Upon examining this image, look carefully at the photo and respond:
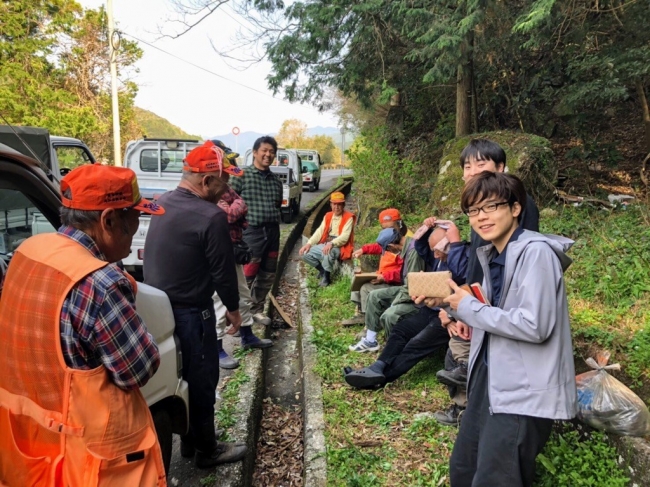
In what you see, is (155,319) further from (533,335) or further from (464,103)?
(464,103)

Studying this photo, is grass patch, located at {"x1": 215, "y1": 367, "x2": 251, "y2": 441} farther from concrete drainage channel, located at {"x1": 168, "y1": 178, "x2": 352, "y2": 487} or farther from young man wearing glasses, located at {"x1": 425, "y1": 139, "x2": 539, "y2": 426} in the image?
young man wearing glasses, located at {"x1": 425, "y1": 139, "x2": 539, "y2": 426}

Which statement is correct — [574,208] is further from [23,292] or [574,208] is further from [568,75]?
[23,292]

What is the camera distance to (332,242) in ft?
21.9

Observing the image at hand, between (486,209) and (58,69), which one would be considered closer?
(486,209)

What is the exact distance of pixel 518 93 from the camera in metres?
9.38

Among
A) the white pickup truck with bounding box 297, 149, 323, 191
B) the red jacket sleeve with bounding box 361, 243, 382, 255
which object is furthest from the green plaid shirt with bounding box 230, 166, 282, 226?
the white pickup truck with bounding box 297, 149, 323, 191

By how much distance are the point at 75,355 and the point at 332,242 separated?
17.4 feet

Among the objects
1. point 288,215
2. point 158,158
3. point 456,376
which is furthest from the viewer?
point 288,215

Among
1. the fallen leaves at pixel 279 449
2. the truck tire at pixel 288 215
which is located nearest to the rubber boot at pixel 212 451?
the fallen leaves at pixel 279 449

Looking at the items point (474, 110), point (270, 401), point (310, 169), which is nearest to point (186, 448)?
point (270, 401)

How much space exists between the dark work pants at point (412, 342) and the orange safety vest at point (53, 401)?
2499 mm

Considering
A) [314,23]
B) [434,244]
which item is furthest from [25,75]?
[434,244]

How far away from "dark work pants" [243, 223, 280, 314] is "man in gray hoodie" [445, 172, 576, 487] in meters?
3.61

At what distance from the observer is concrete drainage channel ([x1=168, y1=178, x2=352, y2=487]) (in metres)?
2.89
